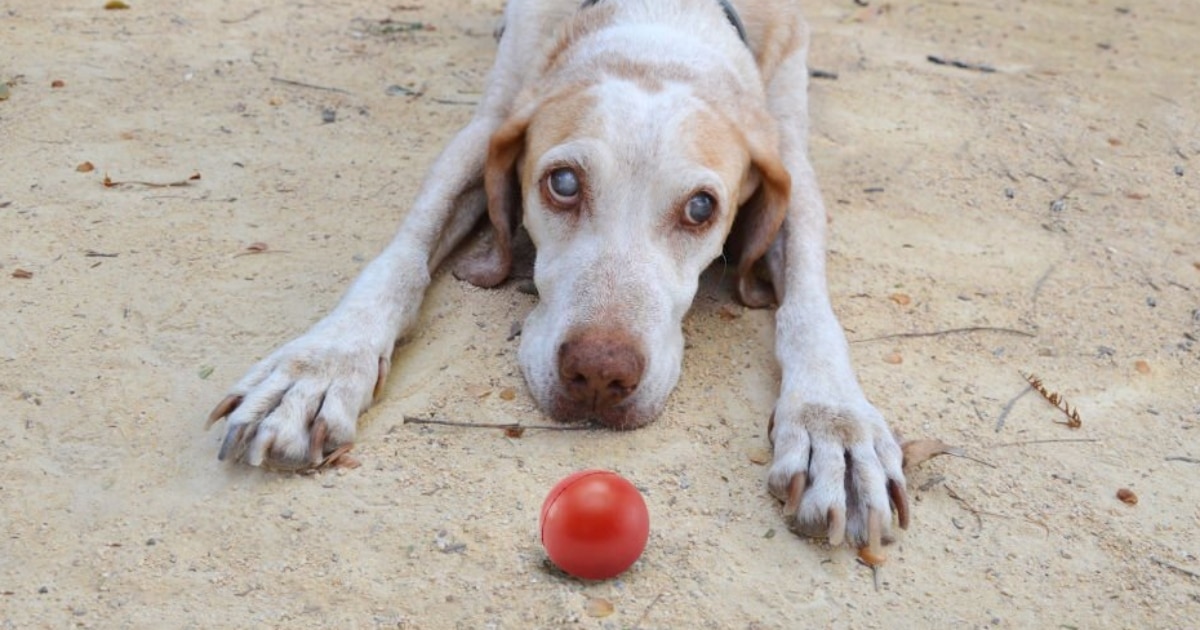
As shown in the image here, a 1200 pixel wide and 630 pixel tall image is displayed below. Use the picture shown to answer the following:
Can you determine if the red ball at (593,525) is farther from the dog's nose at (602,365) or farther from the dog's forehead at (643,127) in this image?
the dog's forehead at (643,127)

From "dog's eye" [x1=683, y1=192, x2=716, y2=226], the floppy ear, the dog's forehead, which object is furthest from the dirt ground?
the dog's forehead

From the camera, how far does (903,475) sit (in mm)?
2863

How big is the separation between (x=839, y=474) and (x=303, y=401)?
4.28 ft

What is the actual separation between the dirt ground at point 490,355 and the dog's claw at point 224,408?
8cm

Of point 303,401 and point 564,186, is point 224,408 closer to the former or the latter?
point 303,401

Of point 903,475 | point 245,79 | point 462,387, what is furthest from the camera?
point 245,79

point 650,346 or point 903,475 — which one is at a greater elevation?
point 650,346

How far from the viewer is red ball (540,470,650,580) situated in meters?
2.34

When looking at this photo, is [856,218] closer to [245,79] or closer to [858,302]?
[858,302]

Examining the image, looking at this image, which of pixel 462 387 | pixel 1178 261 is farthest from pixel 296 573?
pixel 1178 261

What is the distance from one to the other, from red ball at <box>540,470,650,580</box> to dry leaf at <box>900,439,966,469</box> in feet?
2.85

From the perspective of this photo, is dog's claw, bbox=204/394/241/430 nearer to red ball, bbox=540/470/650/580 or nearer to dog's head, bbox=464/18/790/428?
dog's head, bbox=464/18/790/428

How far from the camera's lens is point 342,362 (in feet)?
9.95

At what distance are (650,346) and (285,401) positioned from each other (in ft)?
2.98
